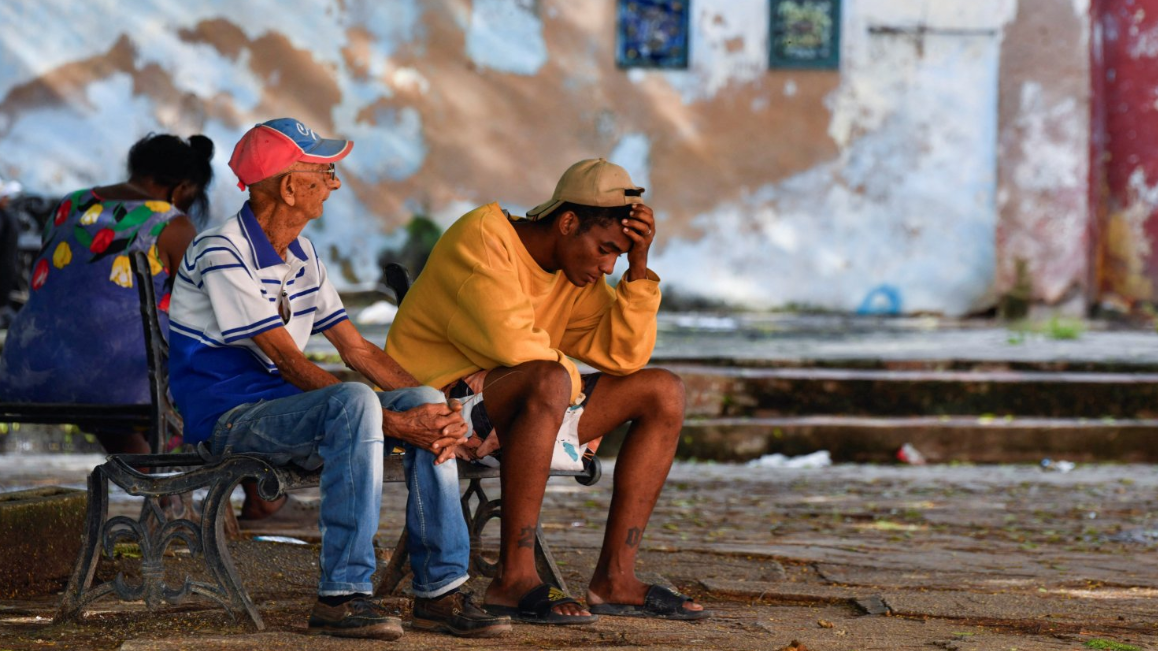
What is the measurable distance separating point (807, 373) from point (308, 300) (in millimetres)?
4621

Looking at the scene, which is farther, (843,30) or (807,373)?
(843,30)

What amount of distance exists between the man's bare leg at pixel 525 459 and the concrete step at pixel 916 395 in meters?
4.11

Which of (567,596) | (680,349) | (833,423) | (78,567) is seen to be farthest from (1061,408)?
(78,567)

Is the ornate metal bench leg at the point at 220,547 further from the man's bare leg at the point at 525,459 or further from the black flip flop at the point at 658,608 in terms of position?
the black flip flop at the point at 658,608

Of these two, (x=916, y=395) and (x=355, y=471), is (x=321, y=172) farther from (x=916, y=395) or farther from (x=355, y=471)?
(x=916, y=395)

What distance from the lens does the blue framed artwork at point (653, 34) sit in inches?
438

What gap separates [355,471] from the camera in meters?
3.07

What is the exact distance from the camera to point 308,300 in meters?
3.43

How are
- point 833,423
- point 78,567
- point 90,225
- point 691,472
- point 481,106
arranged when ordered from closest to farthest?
1. point 78,567
2. point 90,225
3. point 691,472
4. point 833,423
5. point 481,106

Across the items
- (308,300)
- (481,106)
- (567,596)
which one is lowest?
(567,596)

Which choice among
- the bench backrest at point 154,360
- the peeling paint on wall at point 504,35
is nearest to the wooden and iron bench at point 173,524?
the bench backrest at point 154,360

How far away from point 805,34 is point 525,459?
8421mm

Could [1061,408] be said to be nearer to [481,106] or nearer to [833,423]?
[833,423]

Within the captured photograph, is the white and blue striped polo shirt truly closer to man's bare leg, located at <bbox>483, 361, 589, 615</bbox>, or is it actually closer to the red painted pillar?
man's bare leg, located at <bbox>483, 361, 589, 615</bbox>
